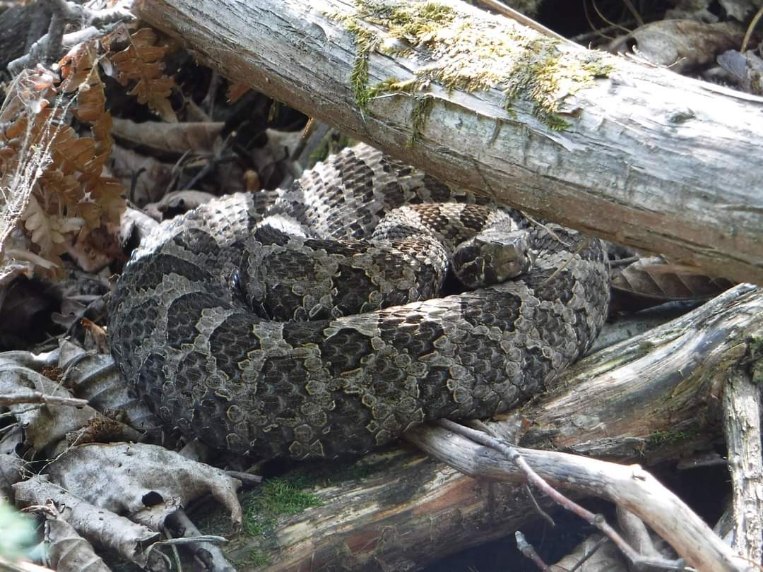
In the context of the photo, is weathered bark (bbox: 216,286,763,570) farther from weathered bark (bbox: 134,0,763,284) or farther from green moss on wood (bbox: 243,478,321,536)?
weathered bark (bbox: 134,0,763,284)

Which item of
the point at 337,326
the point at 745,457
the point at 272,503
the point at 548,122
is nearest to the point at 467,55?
the point at 548,122

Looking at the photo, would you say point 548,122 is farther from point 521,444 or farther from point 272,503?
point 272,503

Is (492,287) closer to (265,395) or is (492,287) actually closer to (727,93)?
(265,395)

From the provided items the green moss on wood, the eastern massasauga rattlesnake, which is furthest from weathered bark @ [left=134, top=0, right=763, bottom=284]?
the green moss on wood

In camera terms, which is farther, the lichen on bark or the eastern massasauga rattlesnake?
the eastern massasauga rattlesnake

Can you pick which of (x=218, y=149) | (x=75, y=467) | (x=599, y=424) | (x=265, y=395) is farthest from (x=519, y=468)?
(x=218, y=149)

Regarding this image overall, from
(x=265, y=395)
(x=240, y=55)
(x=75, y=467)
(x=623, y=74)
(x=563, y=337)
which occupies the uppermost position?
(x=623, y=74)

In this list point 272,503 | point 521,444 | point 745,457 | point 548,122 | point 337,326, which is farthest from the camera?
point 337,326
